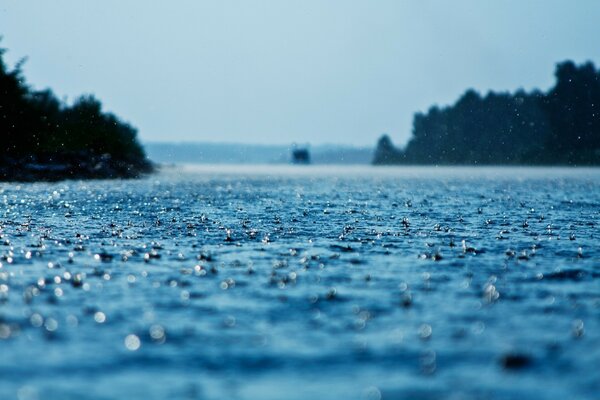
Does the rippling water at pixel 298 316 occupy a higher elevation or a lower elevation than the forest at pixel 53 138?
lower

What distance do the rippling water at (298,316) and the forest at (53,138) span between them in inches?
2961

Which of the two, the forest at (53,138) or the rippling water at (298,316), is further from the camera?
the forest at (53,138)

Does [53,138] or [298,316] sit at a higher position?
[53,138]

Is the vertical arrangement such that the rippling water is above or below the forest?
below

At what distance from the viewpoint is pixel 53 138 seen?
143 metres

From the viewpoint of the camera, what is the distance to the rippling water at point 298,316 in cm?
1291

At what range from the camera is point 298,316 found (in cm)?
1770

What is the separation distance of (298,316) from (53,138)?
133m

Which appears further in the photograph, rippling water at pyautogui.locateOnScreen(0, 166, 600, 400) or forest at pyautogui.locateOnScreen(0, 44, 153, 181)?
forest at pyautogui.locateOnScreen(0, 44, 153, 181)

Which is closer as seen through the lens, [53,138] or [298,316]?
[298,316]

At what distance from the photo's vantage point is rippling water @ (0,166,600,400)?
12906 mm

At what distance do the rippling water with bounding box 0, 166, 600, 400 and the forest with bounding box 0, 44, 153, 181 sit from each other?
75.2 m

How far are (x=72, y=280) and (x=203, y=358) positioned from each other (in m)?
9.50

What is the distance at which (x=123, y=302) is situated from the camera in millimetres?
19312
